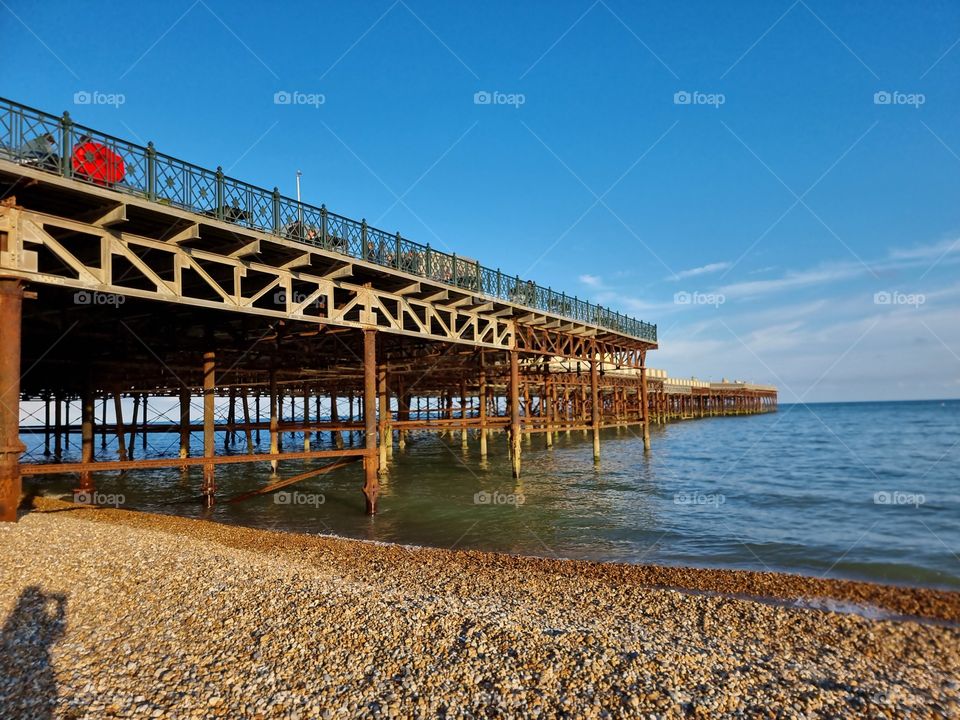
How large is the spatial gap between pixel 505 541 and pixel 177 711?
946cm

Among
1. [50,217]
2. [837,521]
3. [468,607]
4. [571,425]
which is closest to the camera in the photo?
[468,607]

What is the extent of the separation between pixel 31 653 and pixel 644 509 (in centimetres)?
1587

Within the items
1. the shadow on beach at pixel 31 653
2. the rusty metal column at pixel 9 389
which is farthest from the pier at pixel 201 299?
the shadow on beach at pixel 31 653

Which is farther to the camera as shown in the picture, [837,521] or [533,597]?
[837,521]

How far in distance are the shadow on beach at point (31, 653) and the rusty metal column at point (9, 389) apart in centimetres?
258

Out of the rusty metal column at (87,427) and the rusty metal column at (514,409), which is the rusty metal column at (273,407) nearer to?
the rusty metal column at (87,427)

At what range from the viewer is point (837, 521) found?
16766 millimetres

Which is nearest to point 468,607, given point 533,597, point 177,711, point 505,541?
point 533,597

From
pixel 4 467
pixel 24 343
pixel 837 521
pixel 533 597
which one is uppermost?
pixel 24 343

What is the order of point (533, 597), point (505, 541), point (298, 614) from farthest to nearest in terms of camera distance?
point (505, 541)
point (533, 597)
point (298, 614)

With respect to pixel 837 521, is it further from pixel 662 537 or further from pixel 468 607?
pixel 468 607

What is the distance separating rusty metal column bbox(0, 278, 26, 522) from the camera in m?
8.56

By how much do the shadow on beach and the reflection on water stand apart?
755 cm

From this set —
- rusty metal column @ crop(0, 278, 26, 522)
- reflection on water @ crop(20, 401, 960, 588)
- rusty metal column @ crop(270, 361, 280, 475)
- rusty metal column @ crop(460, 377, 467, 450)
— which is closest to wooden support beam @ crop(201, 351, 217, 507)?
reflection on water @ crop(20, 401, 960, 588)
